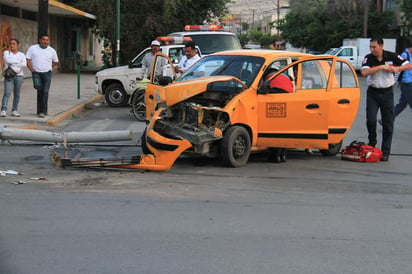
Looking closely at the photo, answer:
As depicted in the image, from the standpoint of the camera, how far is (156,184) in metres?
7.16

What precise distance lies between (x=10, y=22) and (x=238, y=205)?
20999 millimetres

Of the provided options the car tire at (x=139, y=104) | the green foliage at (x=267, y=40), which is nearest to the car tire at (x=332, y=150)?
the car tire at (x=139, y=104)

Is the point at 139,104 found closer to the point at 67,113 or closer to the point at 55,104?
the point at 67,113

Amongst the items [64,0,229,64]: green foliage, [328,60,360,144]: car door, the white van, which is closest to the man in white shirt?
[328,60,360,144]: car door

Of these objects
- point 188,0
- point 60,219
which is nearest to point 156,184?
point 60,219

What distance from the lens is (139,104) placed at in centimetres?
1348

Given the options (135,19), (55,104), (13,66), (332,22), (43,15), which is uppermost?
(332,22)

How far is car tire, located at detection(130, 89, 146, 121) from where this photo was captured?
43.7 ft

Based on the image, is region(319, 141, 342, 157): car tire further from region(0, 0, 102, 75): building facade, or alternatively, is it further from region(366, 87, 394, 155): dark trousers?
region(0, 0, 102, 75): building facade

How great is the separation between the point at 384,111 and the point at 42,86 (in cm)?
761

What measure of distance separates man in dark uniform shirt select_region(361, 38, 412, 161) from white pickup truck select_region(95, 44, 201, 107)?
758 centimetres

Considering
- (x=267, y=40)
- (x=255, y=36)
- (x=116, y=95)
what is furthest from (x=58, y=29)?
(x=255, y=36)

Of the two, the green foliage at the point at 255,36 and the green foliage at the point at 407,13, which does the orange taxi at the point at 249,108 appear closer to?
the green foliage at the point at 407,13

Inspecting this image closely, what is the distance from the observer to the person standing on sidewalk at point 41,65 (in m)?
12.5
